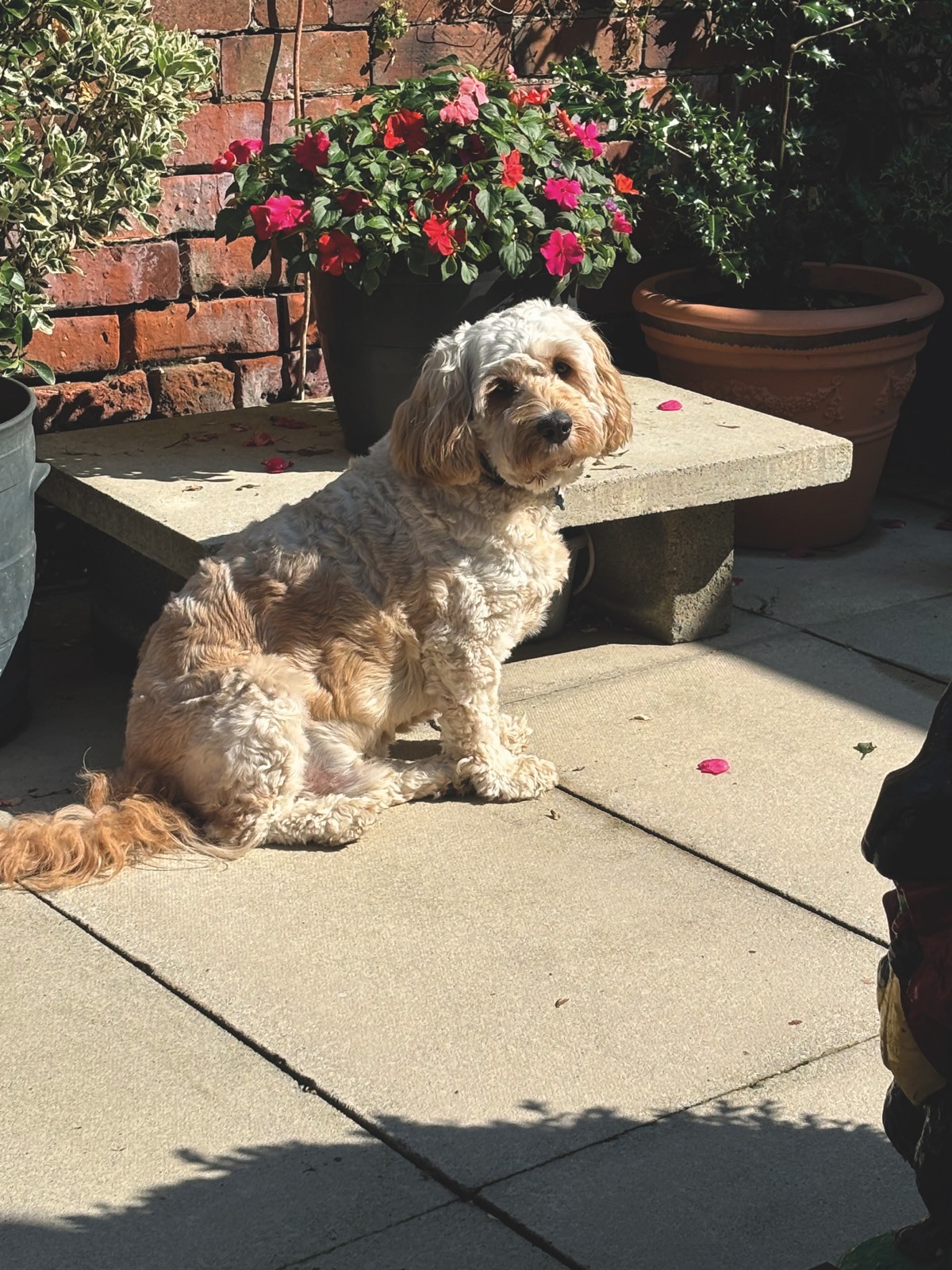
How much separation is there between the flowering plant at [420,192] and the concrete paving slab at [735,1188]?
2.62 meters

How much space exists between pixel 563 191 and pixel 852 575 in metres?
2.01

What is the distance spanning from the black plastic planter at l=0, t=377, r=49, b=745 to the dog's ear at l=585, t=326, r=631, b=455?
5.20 ft

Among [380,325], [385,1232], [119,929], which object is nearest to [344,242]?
[380,325]

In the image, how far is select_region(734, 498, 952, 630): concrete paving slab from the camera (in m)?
5.54

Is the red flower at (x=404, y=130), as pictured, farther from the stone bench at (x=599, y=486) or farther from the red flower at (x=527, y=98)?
the stone bench at (x=599, y=486)

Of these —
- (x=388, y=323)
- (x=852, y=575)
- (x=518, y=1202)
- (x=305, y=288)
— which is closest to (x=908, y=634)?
(x=852, y=575)

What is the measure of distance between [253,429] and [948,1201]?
13.1ft

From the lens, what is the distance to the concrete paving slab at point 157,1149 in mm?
2527

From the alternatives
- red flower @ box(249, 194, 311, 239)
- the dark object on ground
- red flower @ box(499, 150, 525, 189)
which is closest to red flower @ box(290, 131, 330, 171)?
red flower @ box(249, 194, 311, 239)

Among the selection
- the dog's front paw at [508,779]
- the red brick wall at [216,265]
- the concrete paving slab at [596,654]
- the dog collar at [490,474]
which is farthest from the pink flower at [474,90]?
the dog's front paw at [508,779]

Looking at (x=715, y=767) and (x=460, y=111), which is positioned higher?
(x=460, y=111)

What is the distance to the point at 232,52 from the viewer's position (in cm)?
532

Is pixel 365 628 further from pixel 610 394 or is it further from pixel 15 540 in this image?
pixel 15 540

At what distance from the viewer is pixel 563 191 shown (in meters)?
4.61
